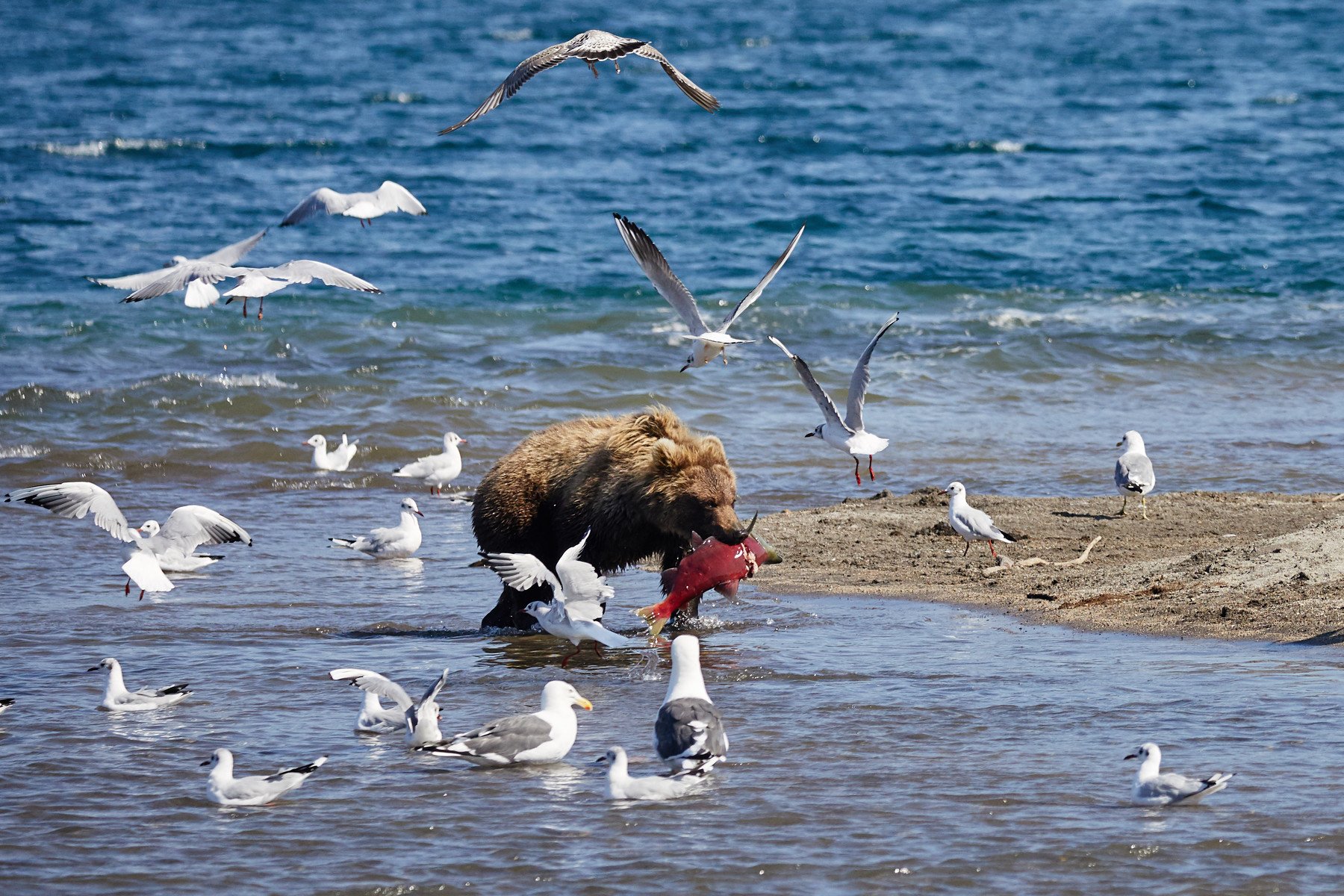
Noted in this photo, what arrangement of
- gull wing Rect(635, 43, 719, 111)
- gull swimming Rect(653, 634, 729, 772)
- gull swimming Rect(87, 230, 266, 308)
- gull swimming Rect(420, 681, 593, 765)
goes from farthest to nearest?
1. gull swimming Rect(87, 230, 266, 308)
2. gull wing Rect(635, 43, 719, 111)
3. gull swimming Rect(420, 681, 593, 765)
4. gull swimming Rect(653, 634, 729, 772)

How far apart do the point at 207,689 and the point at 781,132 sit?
94.8ft

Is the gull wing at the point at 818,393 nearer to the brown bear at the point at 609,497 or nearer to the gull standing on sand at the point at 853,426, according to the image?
Answer: the gull standing on sand at the point at 853,426

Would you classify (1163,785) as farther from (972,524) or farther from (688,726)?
(972,524)

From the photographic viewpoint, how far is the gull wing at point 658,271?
A: 33.5 feet

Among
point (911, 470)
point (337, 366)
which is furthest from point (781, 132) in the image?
point (911, 470)

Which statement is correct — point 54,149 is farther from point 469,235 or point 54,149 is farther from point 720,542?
point 720,542

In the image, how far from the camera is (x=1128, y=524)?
1164 cm

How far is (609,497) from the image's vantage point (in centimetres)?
945

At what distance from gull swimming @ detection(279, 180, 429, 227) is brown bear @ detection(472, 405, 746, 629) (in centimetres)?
219

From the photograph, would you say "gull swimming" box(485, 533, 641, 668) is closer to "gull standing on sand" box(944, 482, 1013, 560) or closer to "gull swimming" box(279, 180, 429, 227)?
"gull standing on sand" box(944, 482, 1013, 560)

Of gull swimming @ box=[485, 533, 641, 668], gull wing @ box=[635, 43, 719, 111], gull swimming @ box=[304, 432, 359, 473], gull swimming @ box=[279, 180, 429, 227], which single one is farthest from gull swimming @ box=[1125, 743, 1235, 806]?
gull swimming @ box=[304, 432, 359, 473]

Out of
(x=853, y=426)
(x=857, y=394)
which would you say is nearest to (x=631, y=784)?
(x=857, y=394)

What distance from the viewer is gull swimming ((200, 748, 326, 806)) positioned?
625cm

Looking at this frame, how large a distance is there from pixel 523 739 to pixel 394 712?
2.79ft
